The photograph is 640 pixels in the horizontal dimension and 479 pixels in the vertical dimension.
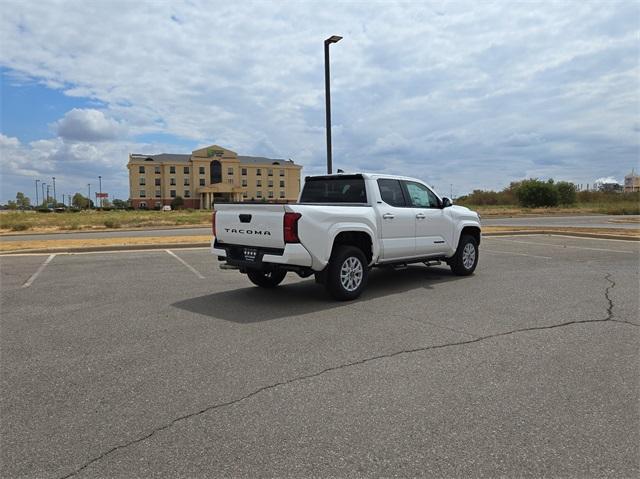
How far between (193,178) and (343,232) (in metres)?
117

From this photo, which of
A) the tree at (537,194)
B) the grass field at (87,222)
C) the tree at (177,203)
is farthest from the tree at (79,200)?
the tree at (537,194)

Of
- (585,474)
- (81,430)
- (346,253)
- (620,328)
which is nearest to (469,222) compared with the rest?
(346,253)

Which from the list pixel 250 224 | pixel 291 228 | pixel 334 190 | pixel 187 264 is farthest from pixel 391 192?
pixel 187 264

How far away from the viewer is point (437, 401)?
3738 mm

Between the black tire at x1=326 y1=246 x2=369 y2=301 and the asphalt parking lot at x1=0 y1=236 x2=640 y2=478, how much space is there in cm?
29

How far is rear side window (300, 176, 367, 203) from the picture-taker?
26.5ft

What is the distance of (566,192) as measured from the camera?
7188 centimetres

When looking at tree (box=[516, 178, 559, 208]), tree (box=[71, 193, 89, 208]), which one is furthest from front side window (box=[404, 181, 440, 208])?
tree (box=[71, 193, 89, 208])

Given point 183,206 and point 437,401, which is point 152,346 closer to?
point 437,401

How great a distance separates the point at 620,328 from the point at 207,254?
10238 mm

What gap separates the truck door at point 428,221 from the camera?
A: 8.61m

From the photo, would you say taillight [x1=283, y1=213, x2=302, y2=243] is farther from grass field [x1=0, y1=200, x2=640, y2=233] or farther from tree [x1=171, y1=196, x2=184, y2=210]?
tree [x1=171, y1=196, x2=184, y2=210]

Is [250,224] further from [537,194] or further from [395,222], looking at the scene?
[537,194]

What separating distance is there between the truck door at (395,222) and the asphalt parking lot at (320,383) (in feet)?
2.41
